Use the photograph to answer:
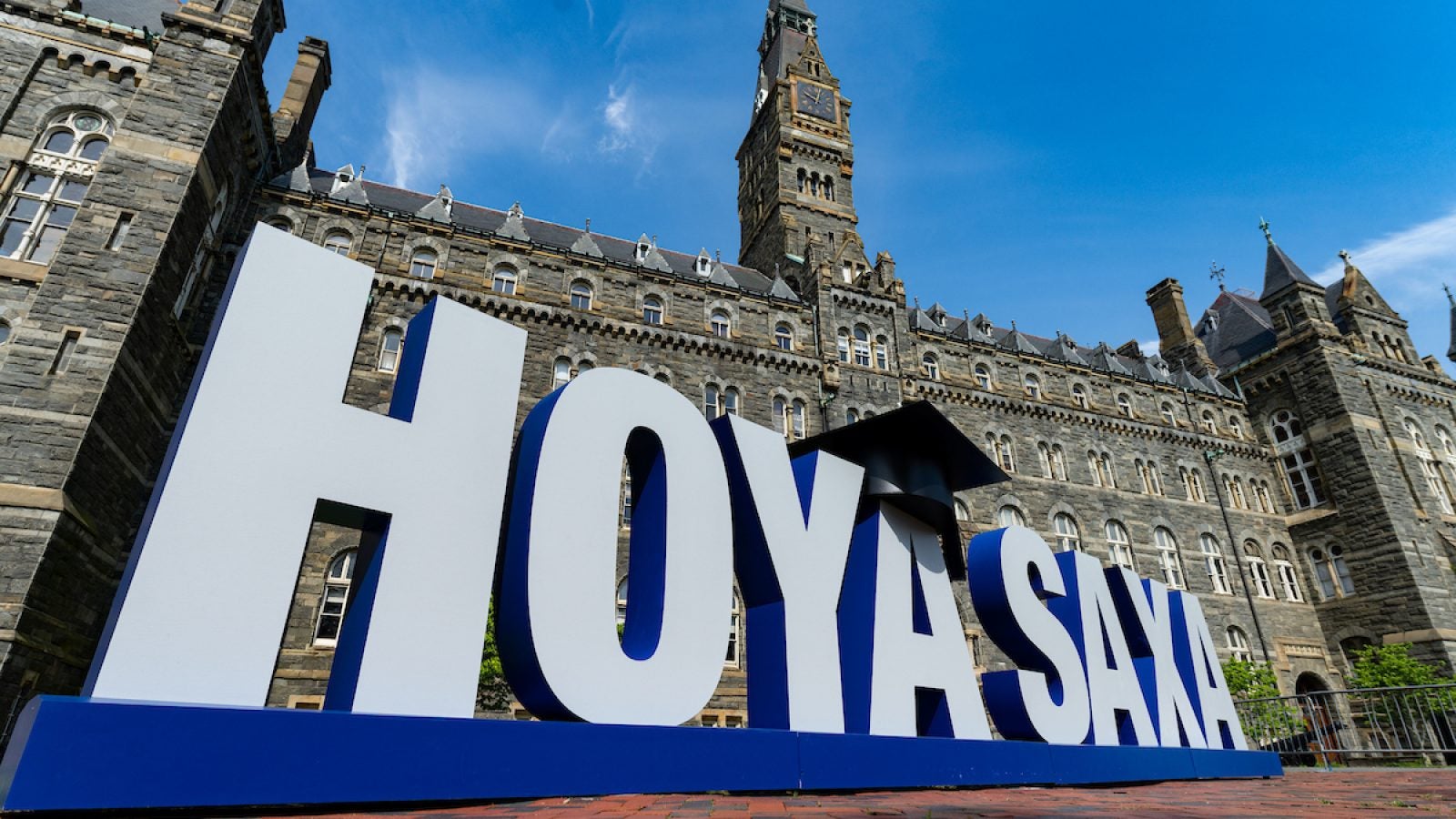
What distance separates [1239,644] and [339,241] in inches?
1365

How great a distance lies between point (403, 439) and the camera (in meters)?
5.62

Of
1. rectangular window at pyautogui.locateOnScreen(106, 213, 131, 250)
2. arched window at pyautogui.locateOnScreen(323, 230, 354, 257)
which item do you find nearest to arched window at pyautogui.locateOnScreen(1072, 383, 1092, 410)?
arched window at pyautogui.locateOnScreen(323, 230, 354, 257)

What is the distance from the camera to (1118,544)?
28469 mm

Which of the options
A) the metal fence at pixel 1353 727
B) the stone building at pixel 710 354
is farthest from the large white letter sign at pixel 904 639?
the metal fence at pixel 1353 727

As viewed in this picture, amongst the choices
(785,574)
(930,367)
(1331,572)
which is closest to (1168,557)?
(1331,572)

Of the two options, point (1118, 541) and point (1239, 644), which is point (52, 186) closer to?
point (1118, 541)

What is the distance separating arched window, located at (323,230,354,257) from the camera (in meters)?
20.9

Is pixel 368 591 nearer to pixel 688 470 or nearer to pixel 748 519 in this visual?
pixel 688 470

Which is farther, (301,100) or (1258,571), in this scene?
(1258,571)

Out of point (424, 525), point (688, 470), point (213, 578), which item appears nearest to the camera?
point (213, 578)

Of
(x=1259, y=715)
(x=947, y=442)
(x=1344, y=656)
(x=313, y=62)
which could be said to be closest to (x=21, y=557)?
(x=947, y=442)

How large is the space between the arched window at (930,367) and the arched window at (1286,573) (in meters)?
16.9

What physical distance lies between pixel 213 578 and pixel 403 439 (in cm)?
151

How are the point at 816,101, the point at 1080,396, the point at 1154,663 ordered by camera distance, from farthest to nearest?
the point at 816,101 → the point at 1080,396 → the point at 1154,663
